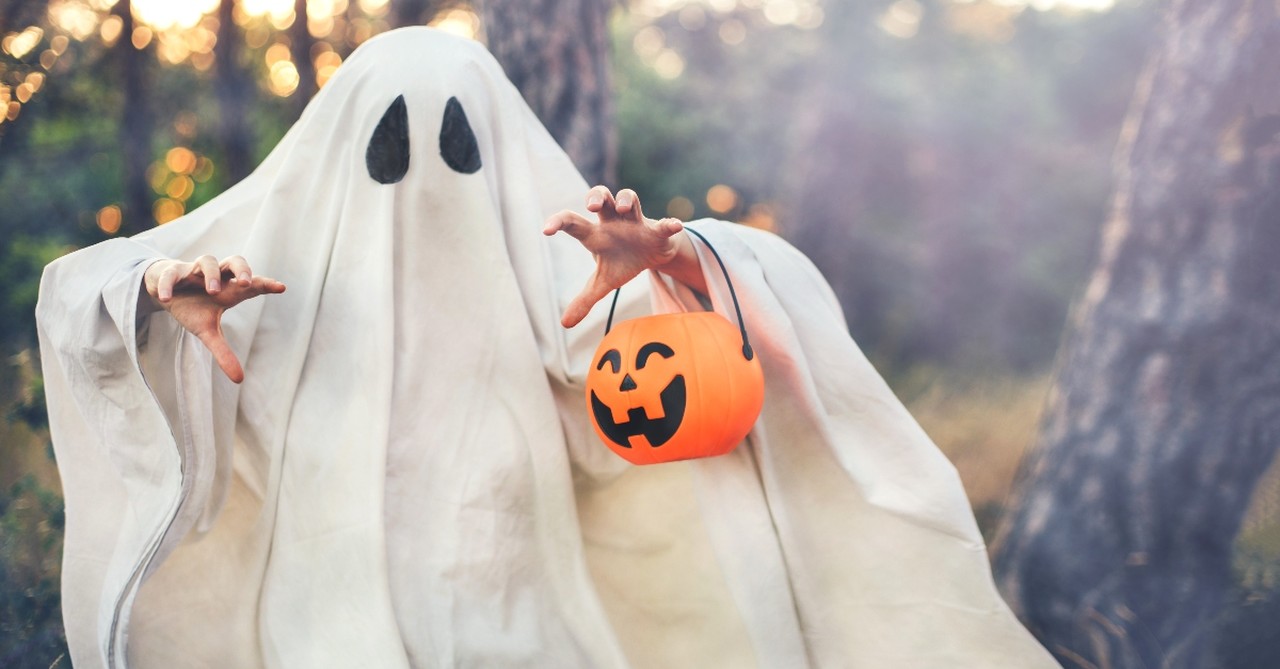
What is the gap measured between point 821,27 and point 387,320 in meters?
9.17

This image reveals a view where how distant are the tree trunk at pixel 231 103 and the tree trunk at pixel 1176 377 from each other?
19.4 ft

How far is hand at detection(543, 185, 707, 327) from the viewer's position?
253 centimetres

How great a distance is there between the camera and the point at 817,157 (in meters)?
10.0

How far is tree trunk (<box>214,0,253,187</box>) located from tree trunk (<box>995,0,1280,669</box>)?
5.92m

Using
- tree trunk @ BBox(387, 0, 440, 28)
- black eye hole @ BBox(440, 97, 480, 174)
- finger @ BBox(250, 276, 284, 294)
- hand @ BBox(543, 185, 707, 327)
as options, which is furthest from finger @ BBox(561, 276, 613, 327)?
tree trunk @ BBox(387, 0, 440, 28)

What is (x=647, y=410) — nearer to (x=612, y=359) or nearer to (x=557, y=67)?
(x=612, y=359)

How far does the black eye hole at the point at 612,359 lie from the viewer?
105 inches

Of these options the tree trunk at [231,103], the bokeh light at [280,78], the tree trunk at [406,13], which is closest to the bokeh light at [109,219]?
the tree trunk at [231,103]

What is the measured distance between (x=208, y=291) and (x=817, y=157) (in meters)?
8.16

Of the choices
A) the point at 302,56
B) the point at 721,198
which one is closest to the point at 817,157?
the point at 721,198

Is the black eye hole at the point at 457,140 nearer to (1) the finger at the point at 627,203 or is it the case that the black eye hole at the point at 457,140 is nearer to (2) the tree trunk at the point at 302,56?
(1) the finger at the point at 627,203

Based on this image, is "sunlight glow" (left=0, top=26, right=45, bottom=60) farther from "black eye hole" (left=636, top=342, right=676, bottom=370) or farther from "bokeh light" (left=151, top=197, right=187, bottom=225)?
"black eye hole" (left=636, top=342, right=676, bottom=370)

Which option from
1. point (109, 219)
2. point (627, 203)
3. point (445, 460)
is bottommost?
point (109, 219)

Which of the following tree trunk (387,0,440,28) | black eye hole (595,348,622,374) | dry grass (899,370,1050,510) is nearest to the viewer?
A: black eye hole (595,348,622,374)
